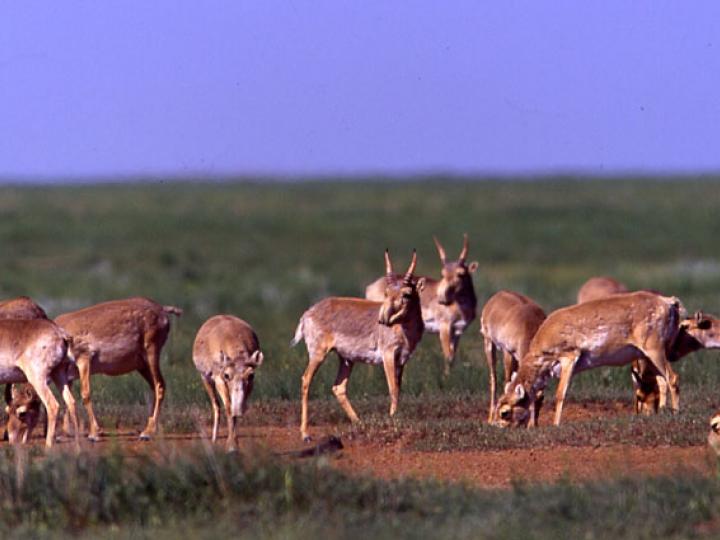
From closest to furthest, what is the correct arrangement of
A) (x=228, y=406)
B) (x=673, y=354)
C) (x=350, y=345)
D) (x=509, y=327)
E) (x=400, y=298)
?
1. (x=228, y=406)
2. (x=400, y=298)
3. (x=350, y=345)
4. (x=509, y=327)
5. (x=673, y=354)

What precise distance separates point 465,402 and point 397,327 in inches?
61.8

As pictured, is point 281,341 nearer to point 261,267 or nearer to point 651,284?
point 651,284

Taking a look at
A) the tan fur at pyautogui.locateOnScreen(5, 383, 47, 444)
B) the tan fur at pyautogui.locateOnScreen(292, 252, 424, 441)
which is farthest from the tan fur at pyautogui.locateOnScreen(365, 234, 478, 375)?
the tan fur at pyautogui.locateOnScreen(5, 383, 47, 444)

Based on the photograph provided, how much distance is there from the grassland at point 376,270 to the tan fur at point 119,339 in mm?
701

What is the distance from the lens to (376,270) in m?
51.4

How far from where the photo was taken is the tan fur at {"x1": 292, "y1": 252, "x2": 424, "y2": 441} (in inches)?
631

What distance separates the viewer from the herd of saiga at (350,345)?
1423cm

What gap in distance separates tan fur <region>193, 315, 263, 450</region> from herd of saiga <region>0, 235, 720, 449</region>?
0.04 feet

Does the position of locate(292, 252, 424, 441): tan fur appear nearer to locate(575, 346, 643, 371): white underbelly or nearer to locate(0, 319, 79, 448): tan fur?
locate(575, 346, 643, 371): white underbelly

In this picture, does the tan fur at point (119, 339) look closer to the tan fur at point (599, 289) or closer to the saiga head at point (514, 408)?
the saiga head at point (514, 408)

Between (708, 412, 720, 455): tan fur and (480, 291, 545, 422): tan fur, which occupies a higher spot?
(480, 291, 545, 422): tan fur

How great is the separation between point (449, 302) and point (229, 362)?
22.7ft

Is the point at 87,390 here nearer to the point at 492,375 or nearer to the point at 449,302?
the point at 492,375

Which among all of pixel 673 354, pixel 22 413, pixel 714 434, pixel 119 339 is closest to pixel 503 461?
pixel 714 434
